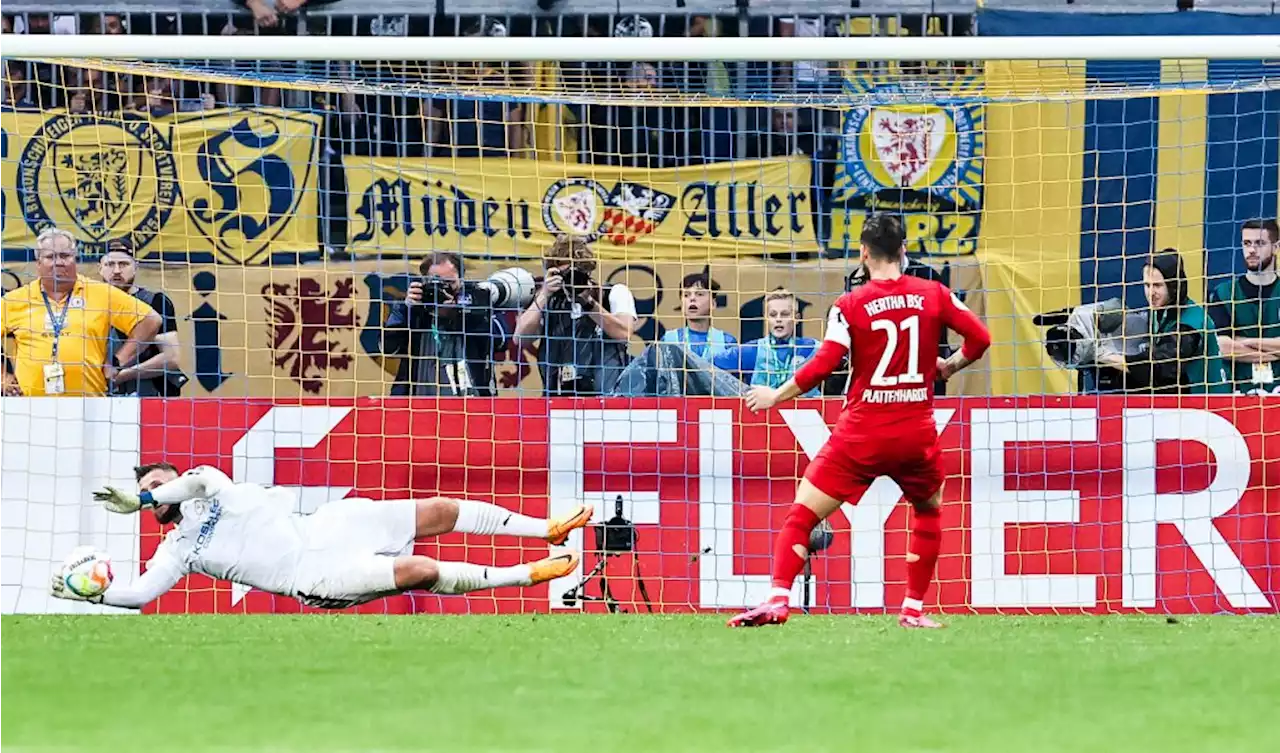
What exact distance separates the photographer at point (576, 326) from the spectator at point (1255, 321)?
3.19 m

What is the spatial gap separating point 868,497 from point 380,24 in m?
4.90

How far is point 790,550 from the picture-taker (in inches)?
304

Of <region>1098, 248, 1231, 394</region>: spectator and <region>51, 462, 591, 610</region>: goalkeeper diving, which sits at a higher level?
<region>1098, 248, 1231, 394</region>: spectator

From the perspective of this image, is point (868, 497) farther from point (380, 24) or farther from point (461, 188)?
point (380, 24)

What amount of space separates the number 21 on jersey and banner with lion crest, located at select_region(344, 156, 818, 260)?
3996 millimetres

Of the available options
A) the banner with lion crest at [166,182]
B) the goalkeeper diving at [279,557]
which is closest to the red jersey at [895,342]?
the goalkeeper diving at [279,557]

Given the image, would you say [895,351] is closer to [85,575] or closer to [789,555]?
[789,555]

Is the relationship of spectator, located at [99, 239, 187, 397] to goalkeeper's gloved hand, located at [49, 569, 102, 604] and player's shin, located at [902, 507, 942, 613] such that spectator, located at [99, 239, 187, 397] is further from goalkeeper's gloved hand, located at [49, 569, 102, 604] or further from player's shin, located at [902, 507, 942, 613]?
player's shin, located at [902, 507, 942, 613]

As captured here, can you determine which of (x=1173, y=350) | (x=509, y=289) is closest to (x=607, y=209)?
(x=509, y=289)

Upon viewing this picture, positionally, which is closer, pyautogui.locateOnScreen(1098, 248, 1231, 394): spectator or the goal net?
the goal net

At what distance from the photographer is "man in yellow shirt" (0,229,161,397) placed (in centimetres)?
1016

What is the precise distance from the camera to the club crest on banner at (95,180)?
36.1 feet

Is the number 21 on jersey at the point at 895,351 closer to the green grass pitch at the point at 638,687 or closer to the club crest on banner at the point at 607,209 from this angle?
the green grass pitch at the point at 638,687

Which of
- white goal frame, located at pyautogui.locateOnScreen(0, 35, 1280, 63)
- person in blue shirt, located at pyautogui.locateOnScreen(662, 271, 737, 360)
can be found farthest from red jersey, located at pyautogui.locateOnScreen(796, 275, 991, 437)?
person in blue shirt, located at pyautogui.locateOnScreen(662, 271, 737, 360)
